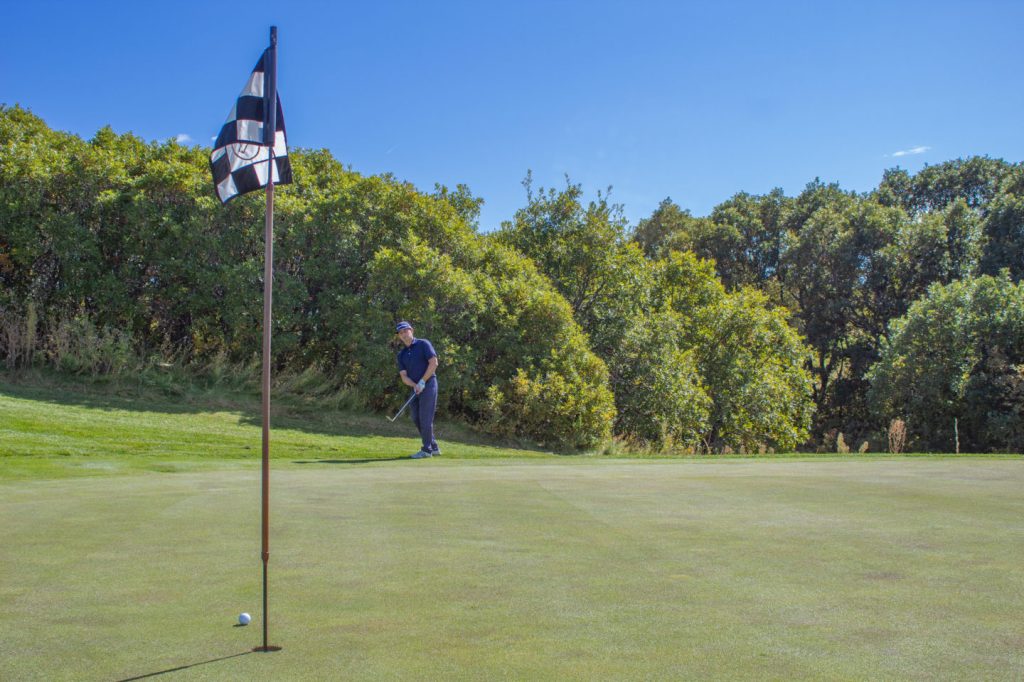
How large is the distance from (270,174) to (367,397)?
1607 centimetres

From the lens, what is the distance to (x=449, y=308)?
65.8 feet

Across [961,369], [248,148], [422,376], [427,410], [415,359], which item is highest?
[248,148]

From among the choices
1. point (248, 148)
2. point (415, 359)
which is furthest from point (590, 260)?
point (248, 148)

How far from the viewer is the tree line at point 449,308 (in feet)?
64.5

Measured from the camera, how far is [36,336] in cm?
1991

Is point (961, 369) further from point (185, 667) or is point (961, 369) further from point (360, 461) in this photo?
point (185, 667)

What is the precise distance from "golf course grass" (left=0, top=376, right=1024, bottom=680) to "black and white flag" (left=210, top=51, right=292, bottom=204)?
7.44 ft

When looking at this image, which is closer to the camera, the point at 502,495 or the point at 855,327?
the point at 502,495

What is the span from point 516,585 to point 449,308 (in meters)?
15.9

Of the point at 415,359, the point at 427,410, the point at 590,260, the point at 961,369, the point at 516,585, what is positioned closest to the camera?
the point at 516,585

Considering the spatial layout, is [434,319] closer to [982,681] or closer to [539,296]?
[539,296]

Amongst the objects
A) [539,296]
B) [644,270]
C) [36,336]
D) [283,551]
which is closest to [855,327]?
[644,270]

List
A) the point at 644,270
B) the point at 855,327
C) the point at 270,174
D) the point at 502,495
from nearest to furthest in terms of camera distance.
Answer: the point at 270,174, the point at 502,495, the point at 644,270, the point at 855,327

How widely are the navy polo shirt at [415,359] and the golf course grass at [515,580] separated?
486 centimetres
